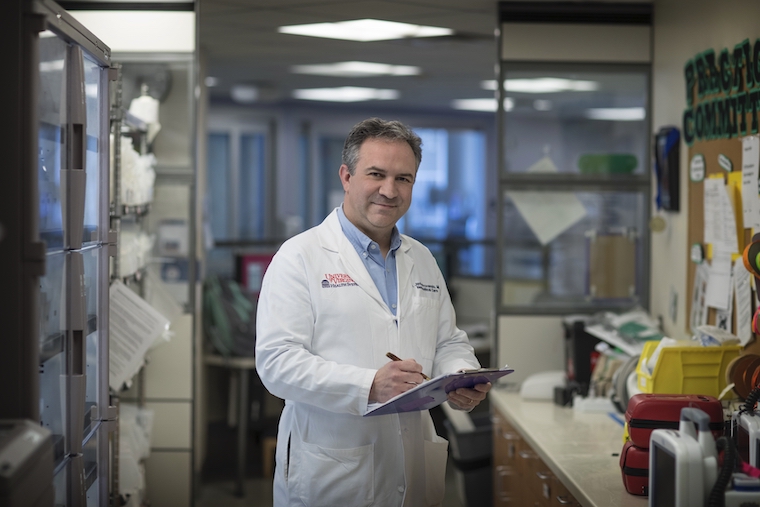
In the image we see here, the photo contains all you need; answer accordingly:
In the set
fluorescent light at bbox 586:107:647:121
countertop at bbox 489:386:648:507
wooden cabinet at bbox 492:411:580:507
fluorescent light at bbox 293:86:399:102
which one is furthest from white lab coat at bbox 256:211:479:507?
fluorescent light at bbox 293:86:399:102

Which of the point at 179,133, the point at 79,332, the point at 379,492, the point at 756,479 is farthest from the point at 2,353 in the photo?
the point at 179,133

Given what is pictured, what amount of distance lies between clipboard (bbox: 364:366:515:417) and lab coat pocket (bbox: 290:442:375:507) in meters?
0.17

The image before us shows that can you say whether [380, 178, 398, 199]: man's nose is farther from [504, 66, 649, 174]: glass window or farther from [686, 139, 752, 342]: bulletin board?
[504, 66, 649, 174]: glass window

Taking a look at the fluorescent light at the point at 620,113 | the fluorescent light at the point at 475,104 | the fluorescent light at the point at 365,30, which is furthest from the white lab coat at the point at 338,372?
the fluorescent light at the point at 475,104

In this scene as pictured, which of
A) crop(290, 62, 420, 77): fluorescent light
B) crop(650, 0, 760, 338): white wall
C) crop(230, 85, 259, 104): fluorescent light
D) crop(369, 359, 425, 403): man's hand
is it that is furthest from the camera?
crop(230, 85, 259, 104): fluorescent light

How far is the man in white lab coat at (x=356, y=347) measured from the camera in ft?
6.70

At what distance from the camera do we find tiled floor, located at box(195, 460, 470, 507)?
4.49 m

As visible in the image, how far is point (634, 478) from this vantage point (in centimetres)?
221

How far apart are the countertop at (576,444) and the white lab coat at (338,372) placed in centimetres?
44

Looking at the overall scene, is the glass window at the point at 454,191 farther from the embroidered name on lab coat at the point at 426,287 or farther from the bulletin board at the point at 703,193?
the embroidered name on lab coat at the point at 426,287

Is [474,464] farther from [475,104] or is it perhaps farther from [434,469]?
[475,104]

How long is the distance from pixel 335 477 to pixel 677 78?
2375mm

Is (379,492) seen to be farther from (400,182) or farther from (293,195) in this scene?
(293,195)

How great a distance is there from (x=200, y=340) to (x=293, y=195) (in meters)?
3.90
